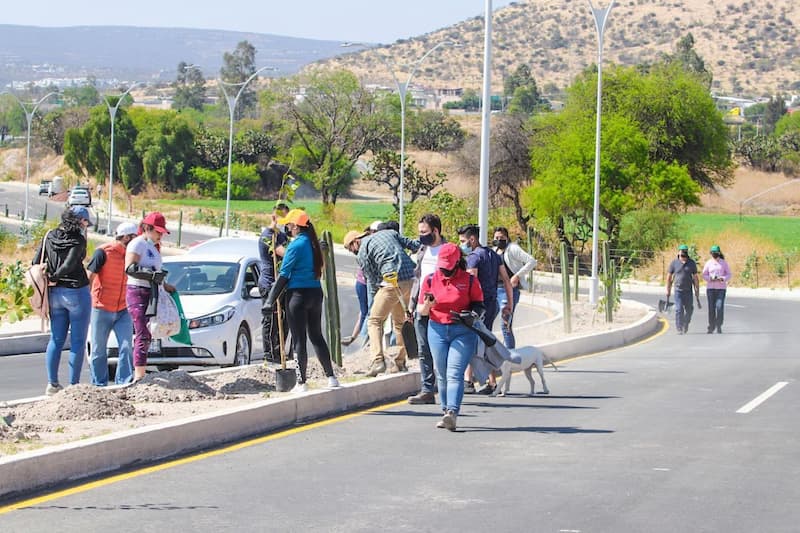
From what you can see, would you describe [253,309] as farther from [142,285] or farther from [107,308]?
[107,308]

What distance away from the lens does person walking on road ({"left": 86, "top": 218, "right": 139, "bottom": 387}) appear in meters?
13.0

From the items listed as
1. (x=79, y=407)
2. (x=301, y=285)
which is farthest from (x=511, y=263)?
(x=79, y=407)

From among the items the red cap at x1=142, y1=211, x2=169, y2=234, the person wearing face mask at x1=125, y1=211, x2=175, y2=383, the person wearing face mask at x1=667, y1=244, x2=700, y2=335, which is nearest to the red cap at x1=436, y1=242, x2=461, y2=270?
the person wearing face mask at x1=125, y1=211, x2=175, y2=383

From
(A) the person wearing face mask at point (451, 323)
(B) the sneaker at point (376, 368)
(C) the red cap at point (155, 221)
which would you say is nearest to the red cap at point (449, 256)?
(A) the person wearing face mask at point (451, 323)

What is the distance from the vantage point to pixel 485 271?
45.0ft

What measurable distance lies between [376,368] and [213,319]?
126 inches

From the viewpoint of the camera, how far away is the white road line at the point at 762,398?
43.4ft

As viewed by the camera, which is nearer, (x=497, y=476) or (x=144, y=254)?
(x=497, y=476)

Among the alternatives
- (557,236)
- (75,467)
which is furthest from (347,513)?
(557,236)

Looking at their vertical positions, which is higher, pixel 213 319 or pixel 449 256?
pixel 449 256

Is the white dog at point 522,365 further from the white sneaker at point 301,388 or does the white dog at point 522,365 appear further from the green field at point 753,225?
the green field at point 753,225

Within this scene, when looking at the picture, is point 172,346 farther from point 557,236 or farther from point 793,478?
point 557,236

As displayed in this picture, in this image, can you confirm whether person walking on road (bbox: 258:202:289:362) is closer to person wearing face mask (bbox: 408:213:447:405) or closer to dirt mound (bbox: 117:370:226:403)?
dirt mound (bbox: 117:370:226:403)

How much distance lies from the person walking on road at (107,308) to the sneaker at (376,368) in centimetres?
247
